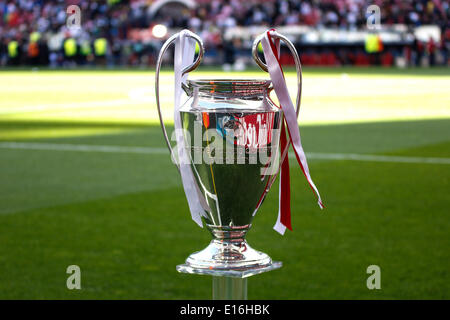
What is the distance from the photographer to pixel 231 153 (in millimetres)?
1592

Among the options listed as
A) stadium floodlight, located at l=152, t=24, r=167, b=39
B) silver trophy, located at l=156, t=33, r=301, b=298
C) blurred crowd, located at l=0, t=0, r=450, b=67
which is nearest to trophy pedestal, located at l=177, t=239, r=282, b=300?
silver trophy, located at l=156, t=33, r=301, b=298

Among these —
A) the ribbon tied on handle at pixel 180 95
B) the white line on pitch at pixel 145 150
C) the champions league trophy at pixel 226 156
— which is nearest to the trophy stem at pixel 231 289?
the champions league trophy at pixel 226 156

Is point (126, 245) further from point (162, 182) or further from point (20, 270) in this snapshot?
point (162, 182)

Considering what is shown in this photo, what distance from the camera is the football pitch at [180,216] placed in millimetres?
4203

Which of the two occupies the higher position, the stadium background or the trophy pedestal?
the trophy pedestal

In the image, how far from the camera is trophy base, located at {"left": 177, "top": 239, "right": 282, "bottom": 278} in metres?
1.61

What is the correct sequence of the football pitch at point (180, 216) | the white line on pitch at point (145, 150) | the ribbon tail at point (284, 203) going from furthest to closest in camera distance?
the white line on pitch at point (145, 150), the football pitch at point (180, 216), the ribbon tail at point (284, 203)

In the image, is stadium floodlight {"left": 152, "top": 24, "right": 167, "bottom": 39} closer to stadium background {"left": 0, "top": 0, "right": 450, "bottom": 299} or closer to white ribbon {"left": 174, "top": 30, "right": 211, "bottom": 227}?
stadium background {"left": 0, "top": 0, "right": 450, "bottom": 299}

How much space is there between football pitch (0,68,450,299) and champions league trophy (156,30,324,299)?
2324mm

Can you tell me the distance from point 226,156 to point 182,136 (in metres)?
0.11

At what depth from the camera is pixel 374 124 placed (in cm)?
1242

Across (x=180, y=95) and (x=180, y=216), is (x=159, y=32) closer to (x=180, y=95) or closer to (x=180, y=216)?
(x=180, y=216)

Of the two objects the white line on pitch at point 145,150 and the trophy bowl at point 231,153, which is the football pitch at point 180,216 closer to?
the white line on pitch at point 145,150

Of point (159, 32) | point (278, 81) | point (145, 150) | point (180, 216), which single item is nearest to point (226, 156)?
point (278, 81)
